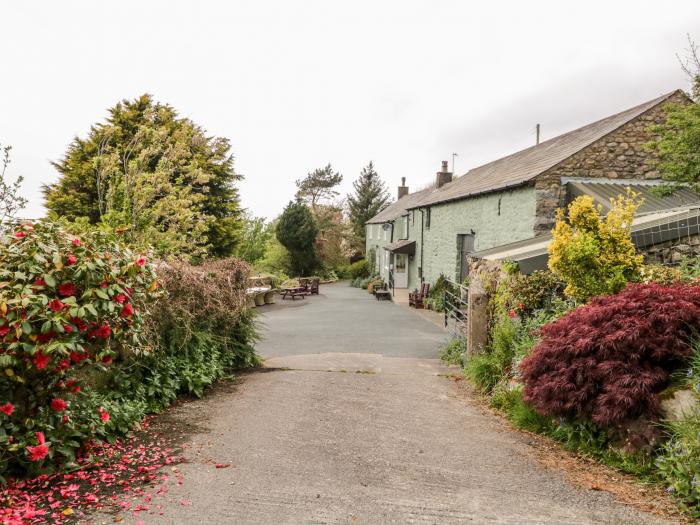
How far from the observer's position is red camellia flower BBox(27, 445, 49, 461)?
345 cm

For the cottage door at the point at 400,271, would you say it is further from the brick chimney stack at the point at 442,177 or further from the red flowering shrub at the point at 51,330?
the red flowering shrub at the point at 51,330

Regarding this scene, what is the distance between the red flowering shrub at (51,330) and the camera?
344cm

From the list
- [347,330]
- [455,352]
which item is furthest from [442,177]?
[455,352]

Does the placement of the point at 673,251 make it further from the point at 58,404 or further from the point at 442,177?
the point at 442,177

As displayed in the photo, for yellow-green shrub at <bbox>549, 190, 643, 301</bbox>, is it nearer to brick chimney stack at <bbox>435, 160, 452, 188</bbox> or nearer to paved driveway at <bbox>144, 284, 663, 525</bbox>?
Result: paved driveway at <bbox>144, 284, 663, 525</bbox>

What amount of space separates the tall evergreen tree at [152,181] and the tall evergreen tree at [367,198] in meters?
34.7

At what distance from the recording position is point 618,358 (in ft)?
14.5

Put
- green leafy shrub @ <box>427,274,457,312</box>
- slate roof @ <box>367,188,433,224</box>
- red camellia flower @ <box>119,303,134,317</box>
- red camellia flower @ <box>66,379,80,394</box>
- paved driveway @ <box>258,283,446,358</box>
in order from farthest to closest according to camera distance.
→ slate roof @ <box>367,188,433,224</box>, green leafy shrub @ <box>427,274,457,312</box>, paved driveway @ <box>258,283,446,358</box>, red camellia flower @ <box>119,303,134,317</box>, red camellia flower @ <box>66,379,80,394</box>

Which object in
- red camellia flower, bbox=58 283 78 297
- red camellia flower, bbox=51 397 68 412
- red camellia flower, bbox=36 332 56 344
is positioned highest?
red camellia flower, bbox=58 283 78 297

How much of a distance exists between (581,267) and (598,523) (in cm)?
389

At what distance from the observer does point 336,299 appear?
2619 centimetres

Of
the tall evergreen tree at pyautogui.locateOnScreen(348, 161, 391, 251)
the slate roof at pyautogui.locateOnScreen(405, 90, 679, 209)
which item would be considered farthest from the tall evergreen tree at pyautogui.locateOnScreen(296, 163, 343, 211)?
the slate roof at pyautogui.locateOnScreen(405, 90, 679, 209)

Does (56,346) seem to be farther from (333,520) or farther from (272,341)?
(272,341)

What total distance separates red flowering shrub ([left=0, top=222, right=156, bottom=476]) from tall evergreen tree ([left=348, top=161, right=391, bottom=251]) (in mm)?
50268
